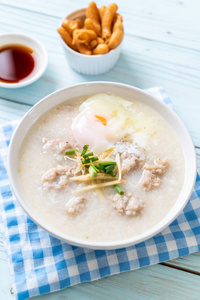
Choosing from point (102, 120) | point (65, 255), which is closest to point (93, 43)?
point (102, 120)

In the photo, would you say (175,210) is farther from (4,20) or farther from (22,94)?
(4,20)

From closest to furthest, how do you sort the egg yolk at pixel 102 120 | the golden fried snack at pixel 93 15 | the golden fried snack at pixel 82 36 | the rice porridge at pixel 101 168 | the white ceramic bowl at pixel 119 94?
the white ceramic bowl at pixel 119 94 → the rice porridge at pixel 101 168 → the egg yolk at pixel 102 120 → the golden fried snack at pixel 82 36 → the golden fried snack at pixel 93 15

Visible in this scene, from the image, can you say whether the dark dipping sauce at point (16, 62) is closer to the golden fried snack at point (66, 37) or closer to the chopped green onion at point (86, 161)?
the golden fried snack at point (66, 37)

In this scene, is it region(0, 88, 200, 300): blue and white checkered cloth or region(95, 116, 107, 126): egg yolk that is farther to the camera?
region(95, 116, 107, 126): egg yolk

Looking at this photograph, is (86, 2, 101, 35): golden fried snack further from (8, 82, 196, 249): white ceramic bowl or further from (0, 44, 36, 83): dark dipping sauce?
(8, 82, 196, 249): white ceramic bowl

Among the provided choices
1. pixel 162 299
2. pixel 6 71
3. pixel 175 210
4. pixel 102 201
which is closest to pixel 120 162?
pixel 102 201

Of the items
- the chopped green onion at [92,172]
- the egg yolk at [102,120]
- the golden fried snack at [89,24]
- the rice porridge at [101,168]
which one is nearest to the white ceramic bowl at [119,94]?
the rice porridge at [101,168]

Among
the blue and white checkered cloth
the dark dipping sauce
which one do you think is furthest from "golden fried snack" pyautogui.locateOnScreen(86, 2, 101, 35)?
the blue and white checkered cloth
